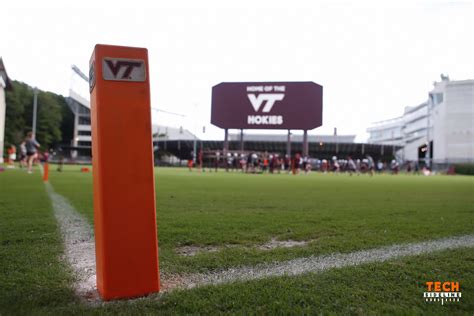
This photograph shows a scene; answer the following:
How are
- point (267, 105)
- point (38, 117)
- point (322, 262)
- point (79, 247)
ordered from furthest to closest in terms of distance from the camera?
point (38, 117) < point (267, 105) < point (79, 247) < point (322, 262)

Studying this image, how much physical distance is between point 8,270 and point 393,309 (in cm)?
→ 249

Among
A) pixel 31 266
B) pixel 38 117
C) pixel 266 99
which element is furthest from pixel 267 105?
pixel 38 117

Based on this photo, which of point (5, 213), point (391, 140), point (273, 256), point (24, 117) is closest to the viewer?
point (273, 256)

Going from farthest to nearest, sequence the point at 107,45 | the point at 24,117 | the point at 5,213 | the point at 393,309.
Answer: the point at 24,117
the point at 5,213
the point at 107,45
the point at 393,309

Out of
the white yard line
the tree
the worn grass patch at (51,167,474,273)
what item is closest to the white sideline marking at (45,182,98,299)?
the white yard line

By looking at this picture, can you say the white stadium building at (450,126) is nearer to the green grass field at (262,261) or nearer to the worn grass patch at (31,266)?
the green grass field at (262,261)

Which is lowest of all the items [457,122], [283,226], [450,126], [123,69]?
[283,226]

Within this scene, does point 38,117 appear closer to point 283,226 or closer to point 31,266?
point 283,226

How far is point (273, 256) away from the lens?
320 cm

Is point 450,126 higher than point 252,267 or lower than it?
higher

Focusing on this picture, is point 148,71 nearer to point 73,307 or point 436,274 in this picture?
point 73,307

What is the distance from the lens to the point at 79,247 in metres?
3.55

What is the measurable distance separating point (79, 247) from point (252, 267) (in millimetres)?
1689

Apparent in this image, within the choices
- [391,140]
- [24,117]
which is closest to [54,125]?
[24,117]
